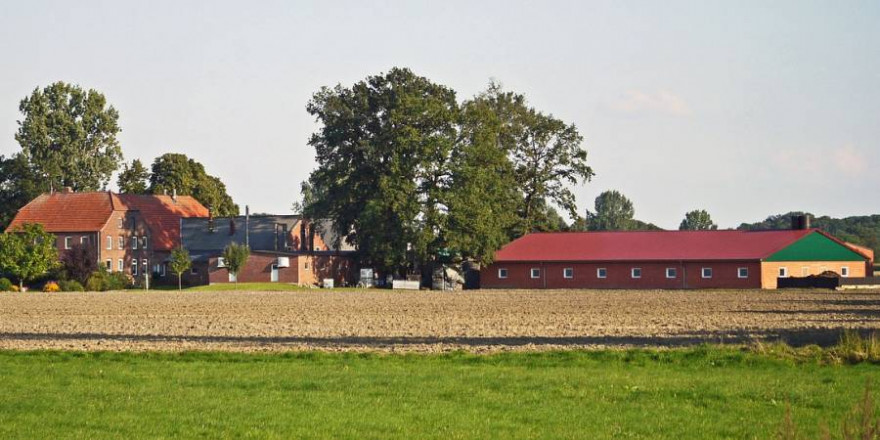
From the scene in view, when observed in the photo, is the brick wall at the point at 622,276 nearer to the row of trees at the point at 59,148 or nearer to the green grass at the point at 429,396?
the row of trees at the point at 59,148

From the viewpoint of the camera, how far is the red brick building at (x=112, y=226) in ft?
341

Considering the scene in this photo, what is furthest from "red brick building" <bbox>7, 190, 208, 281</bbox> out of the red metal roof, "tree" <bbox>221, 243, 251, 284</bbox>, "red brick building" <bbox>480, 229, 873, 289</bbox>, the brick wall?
the red metal roof

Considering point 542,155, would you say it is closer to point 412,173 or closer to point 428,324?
point 412,173

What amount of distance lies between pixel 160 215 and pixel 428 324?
75.9 metres

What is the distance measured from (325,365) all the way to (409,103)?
66.1 meters

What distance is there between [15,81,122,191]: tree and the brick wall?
162 ft

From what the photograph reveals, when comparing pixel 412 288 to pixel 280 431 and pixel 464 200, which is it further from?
pixel 280 431

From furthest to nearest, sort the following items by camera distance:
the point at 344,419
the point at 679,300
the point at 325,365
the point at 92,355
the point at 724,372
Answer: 1. the point at 679,300
2. the point at 92,355
3. the point at 325,365
4. the point at 724,372
5. the point at 344,419

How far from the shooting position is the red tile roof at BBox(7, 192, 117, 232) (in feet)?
342

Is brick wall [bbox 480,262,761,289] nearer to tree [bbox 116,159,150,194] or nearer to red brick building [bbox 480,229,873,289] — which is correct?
red brick building [bbox 480,229,873,289]

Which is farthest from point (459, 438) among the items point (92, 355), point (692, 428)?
point (92, 355)

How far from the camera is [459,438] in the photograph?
1445cm

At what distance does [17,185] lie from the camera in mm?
116688

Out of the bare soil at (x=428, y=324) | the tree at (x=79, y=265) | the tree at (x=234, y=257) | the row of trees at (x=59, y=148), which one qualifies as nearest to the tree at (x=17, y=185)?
the row of trees at (x=59, y=148)
